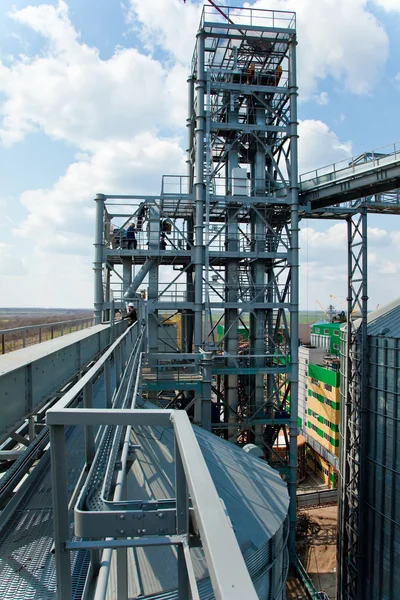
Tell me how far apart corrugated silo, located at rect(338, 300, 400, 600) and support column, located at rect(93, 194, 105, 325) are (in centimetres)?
1250

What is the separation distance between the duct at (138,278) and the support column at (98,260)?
1282mm

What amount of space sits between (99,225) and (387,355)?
13727mm

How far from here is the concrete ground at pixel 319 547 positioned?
64.8 feet

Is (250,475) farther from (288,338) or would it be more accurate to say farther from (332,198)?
(332,198)

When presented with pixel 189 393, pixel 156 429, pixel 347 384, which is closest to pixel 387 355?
pixel 347 384

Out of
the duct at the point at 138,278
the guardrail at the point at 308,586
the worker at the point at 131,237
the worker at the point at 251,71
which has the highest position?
the worker at the point at 251,71

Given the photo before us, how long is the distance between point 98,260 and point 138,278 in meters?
1.97

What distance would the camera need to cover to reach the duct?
56.0 feet

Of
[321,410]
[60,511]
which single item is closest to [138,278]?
[60,511]

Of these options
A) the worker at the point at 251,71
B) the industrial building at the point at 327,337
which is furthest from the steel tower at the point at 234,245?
the industrial building at the point at 327,337

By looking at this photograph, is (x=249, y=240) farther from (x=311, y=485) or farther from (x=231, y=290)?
(x=311, y=485)

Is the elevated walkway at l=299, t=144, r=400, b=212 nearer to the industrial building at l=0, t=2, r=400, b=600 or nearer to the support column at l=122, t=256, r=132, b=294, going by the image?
the industrial building at l=0, t=2, r=400, b=600

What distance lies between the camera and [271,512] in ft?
24.8

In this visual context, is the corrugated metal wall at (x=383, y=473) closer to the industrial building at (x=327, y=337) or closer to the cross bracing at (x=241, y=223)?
the cross bracing at (x=241, y=223)
